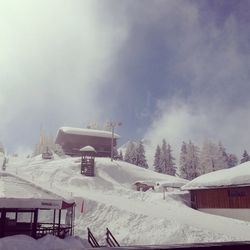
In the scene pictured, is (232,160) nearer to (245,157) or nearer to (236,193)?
(245,157)

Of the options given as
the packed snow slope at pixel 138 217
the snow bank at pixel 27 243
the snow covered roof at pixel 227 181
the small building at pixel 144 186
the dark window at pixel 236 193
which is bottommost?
the snow bank at pixel 27 243

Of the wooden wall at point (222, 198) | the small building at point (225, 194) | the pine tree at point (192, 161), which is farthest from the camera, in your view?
the pine tree at point (192, 161)

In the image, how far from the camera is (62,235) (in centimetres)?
2108

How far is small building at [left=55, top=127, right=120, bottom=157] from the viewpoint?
71.1 meters

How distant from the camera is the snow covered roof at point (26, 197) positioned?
706 inches

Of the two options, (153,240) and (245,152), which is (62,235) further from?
(245,152)

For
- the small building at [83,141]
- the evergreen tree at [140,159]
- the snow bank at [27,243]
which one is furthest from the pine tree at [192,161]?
the snow bank at [27,243]

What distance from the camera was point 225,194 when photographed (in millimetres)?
31828

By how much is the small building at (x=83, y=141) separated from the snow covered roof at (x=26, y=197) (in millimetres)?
48408

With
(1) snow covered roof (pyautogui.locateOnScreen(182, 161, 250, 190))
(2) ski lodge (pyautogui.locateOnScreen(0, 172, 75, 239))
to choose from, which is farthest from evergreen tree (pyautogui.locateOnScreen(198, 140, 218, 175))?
(2) ski lodge (pyautogui.locateOnScreen(0, 172, 75, 239))

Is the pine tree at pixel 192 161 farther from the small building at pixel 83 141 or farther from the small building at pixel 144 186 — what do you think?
the small building at pixel 144 186

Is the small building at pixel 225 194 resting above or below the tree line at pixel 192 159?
below

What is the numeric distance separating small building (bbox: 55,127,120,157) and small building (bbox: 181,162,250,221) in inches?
1485

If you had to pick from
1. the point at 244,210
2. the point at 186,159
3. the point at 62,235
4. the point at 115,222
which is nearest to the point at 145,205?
the point at 115,222
